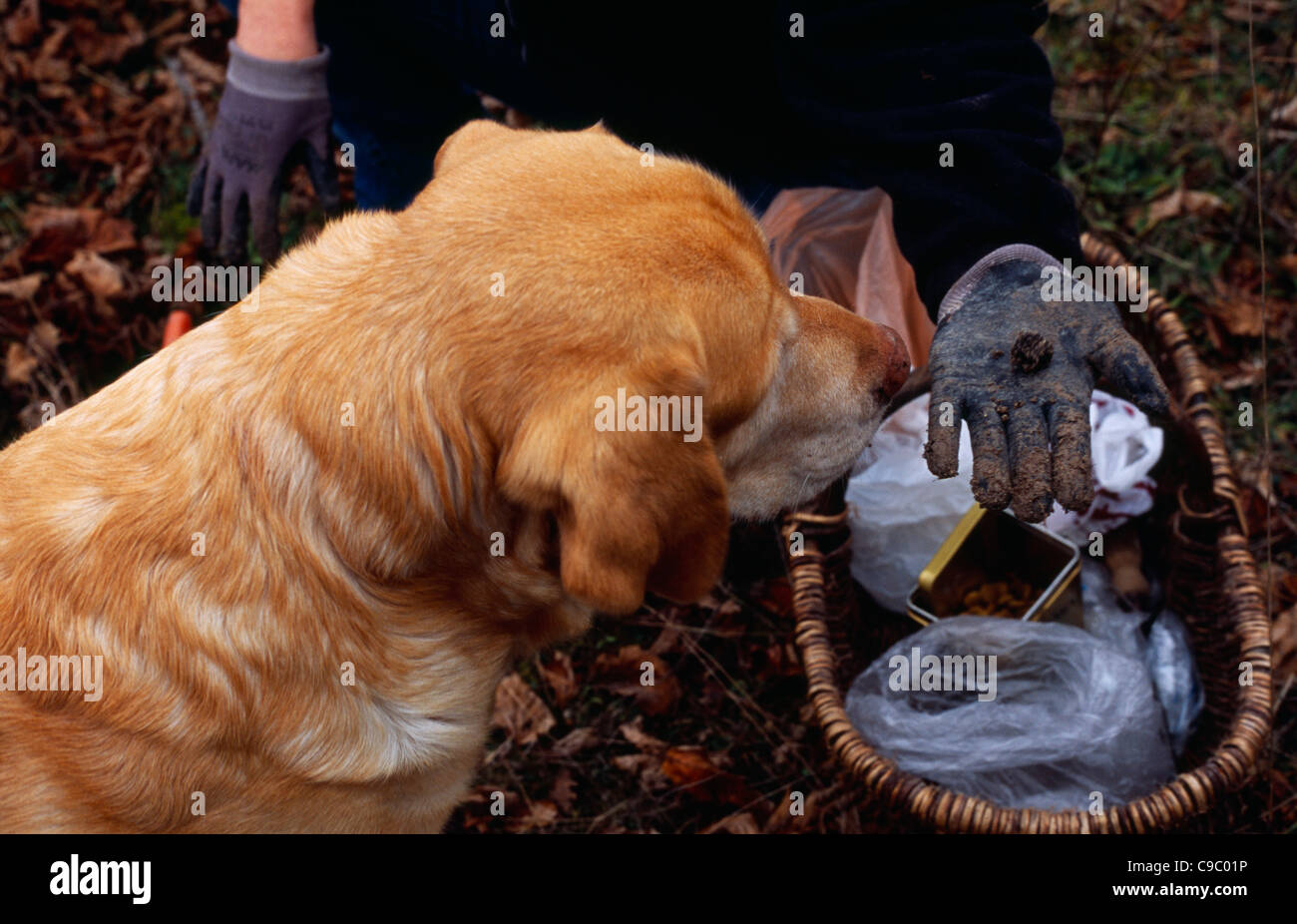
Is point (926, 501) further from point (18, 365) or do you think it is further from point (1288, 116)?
point (18, 365)

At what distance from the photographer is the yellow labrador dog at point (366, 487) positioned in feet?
6.38

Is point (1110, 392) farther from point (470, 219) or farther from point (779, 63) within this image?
point (470, 219)

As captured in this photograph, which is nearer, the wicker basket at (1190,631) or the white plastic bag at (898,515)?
the wicker basket at (1190,631)

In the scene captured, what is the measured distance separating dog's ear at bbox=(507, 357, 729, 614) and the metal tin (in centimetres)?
140

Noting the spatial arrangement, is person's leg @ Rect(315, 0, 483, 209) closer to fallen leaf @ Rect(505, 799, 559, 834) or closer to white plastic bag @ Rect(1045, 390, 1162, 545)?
fallen leaf @ Rect(505, 799, 559, 834)

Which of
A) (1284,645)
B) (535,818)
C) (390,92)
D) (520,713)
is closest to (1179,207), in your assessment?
(1284,645)

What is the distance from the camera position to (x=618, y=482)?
6.32ft

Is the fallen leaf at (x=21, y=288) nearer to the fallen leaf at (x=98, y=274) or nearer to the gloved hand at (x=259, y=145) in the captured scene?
the fallen leaf at (x=98, y=274)

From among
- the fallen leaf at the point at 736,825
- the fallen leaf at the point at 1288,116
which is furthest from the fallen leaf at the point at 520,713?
the fallen leaf at the point at 1288,116

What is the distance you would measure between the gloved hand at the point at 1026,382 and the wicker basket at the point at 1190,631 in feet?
2.01

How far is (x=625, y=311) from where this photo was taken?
1941 millimetres

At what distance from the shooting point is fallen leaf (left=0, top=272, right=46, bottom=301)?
15.1ft

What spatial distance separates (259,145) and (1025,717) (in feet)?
9.53
